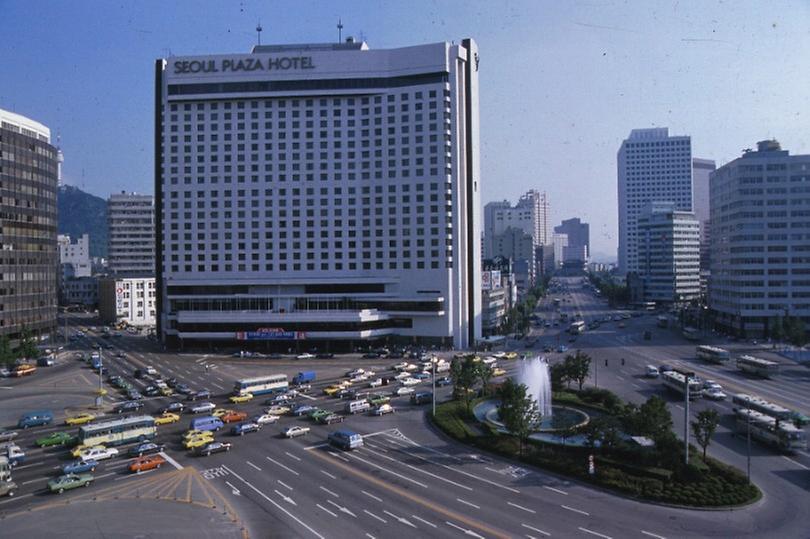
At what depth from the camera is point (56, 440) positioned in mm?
37719

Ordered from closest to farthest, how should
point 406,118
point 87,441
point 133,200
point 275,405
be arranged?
1. point 87,441
2. point 275,405
3. point 406,118
4. point 133,200

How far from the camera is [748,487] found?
27.2m

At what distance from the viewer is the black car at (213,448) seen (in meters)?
34.6

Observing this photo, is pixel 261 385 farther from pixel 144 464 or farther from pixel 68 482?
pixel 68 482

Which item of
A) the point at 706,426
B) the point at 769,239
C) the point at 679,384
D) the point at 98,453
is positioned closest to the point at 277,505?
the point at 98,453

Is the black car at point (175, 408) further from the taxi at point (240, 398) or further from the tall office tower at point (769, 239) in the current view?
the tall office tower at point (769, 239)

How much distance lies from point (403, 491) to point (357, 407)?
1695 centimetres

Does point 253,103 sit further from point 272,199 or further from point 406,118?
point 406,118

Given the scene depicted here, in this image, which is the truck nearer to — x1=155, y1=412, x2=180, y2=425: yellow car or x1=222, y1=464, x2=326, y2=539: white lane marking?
x1=155, y1=412, x2=180, y2=425: yellow car

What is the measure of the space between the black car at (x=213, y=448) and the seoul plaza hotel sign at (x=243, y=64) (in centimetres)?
5883

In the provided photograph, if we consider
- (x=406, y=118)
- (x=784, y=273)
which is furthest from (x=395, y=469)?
(x=784, y=273)

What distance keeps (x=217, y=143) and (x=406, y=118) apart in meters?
25.9

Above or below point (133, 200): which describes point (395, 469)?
below

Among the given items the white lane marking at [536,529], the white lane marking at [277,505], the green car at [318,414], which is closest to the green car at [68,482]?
the white lane marking at [277,505]
